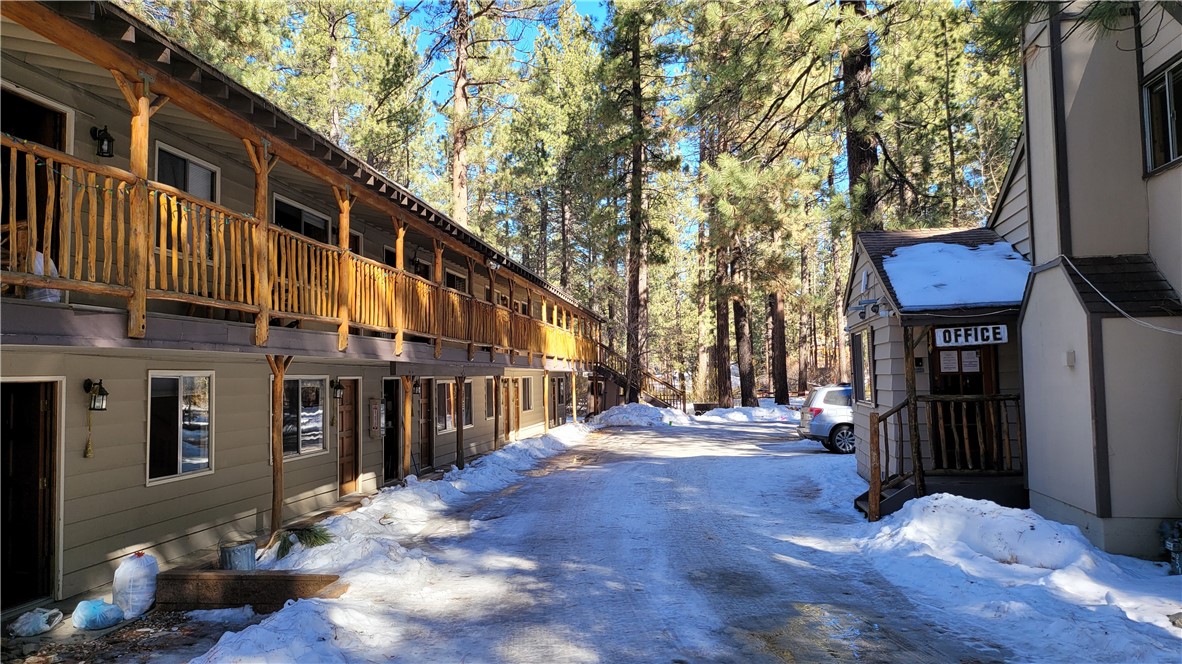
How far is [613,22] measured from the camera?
89.5 feet

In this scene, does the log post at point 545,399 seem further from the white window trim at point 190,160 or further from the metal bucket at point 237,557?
the metal bucket at point 237,557

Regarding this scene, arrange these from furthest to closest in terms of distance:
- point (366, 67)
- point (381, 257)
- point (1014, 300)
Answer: point (366, 67) < point (381, 257) < point (1014, 300)

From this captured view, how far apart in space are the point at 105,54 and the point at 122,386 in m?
3.79

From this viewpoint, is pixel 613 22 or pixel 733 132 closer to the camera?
pixel 733 132

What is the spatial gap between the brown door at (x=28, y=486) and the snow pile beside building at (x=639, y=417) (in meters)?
21.9

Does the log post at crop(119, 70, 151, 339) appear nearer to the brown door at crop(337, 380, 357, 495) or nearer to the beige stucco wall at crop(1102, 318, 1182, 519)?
the brown door at crop(337, 380, 357, 495)

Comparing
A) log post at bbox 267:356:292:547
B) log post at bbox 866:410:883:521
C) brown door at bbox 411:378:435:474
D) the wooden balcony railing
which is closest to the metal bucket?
log post at bbox 267:356:292:547

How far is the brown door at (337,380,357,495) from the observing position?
1236cm

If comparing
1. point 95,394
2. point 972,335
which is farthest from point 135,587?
point 972,335

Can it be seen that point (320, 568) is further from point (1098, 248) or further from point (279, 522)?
point (1098, 248)

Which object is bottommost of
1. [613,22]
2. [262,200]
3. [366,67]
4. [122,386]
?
[122,386]

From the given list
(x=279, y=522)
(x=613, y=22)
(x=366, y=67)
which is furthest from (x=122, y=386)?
(x=613, y=22)

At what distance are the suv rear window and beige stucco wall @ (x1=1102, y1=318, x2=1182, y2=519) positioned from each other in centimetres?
1006

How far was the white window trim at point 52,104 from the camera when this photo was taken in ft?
20.8
